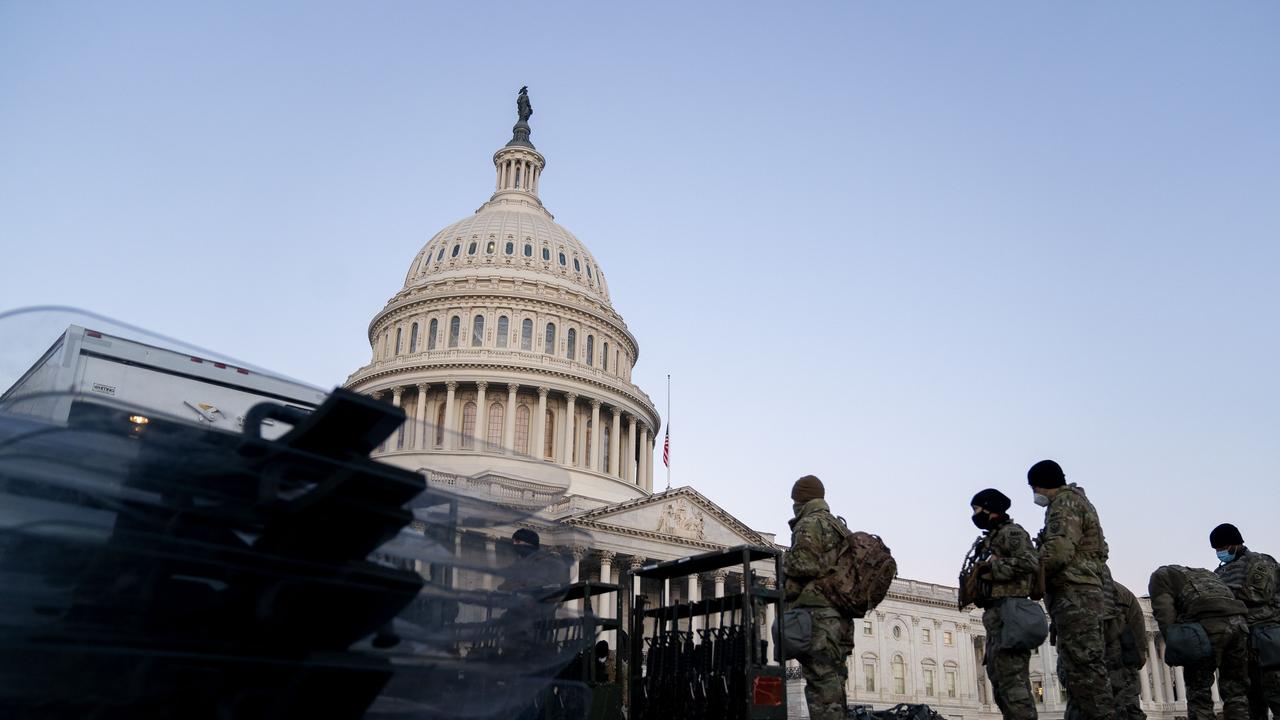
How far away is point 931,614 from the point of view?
7644 centimetres

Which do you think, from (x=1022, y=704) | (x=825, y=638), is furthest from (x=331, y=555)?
(x=1022, y=704)

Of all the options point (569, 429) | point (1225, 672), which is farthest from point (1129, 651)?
point (569, 429)

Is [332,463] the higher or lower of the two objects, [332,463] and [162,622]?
the higher

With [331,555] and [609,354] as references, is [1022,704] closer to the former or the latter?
[331,555]

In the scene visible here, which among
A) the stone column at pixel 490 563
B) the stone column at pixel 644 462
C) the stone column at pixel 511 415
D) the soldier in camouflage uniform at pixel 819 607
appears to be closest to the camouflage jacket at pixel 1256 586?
the soldier in camouflage uniform at pixel 819 607

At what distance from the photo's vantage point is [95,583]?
338 centimetres

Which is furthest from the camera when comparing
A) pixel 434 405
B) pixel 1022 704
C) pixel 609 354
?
pixel 609 354

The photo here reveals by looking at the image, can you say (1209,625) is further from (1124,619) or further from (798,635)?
(798,635)

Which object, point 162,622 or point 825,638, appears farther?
point 825,638

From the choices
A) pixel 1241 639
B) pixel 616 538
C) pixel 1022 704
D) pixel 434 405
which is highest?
pixel 434 405

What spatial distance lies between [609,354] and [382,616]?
2683 inches

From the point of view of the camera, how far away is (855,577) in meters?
8.90

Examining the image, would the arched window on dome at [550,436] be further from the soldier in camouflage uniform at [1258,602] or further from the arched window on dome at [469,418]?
the soldier in camouflage uniform at [1258,602]

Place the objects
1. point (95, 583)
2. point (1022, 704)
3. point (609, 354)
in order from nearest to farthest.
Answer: point (95, 583), point (1022, 704), point (609, 354)
